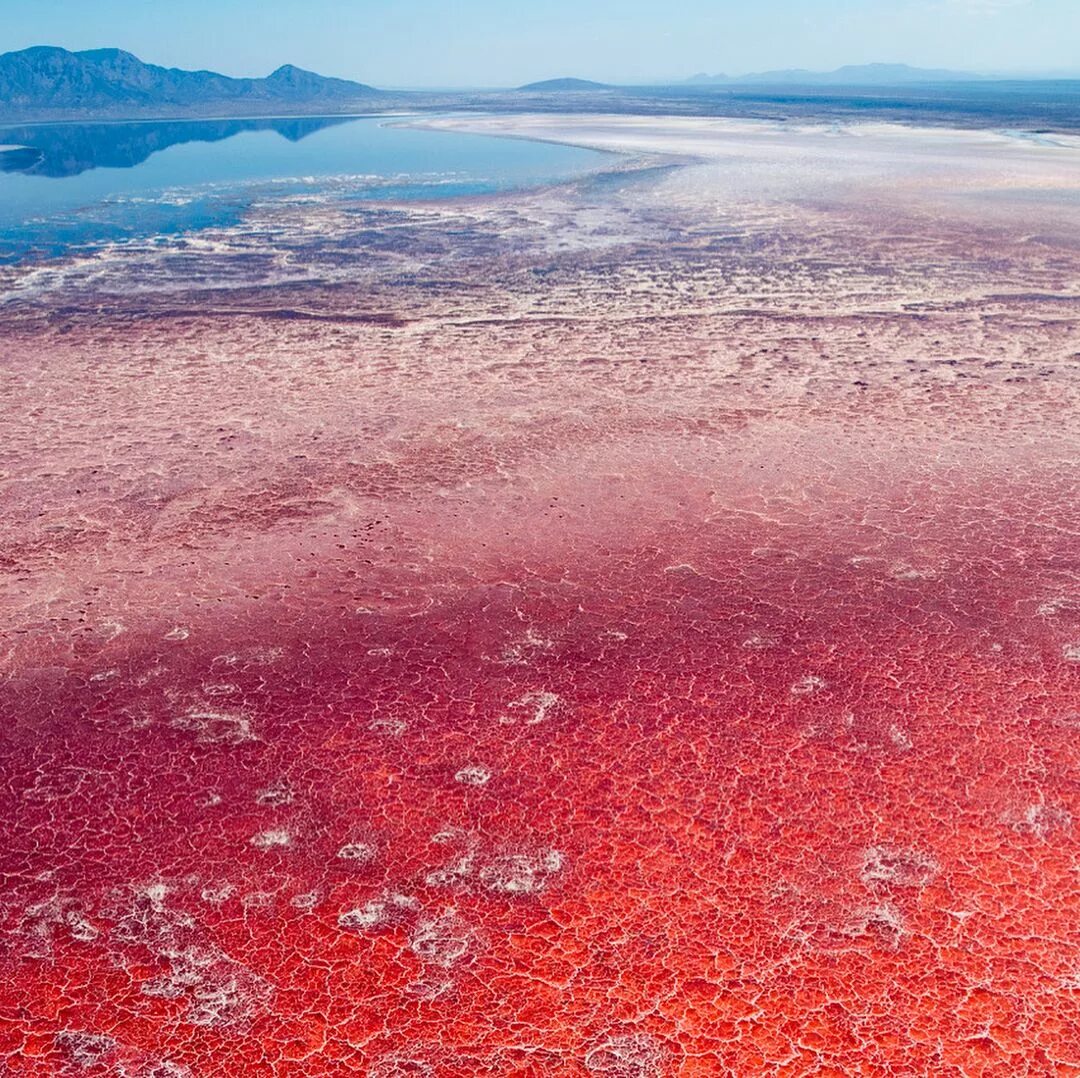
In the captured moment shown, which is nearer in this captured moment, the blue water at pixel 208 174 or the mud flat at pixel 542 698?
the mud flat at pixel 542 698

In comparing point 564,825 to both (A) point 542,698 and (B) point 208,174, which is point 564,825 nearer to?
(A) point 542,698

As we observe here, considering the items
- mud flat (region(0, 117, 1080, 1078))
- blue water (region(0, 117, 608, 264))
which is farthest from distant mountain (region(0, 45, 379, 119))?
mud flat (region(0, 117, 1080, 1078))

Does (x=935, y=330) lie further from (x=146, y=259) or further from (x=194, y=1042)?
(x=146, y=259)

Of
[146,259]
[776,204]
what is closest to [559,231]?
[776,204]

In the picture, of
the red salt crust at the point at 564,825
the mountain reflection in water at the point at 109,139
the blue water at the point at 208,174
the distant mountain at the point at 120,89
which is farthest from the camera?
the distant mountain at the point at 120,89

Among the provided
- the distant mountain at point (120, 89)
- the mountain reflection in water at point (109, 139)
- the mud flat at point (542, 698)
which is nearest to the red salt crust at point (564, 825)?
the mud flat at point (542, 698)

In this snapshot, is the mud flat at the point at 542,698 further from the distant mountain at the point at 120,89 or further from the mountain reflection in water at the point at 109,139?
the distant mountain at the point at 120,89

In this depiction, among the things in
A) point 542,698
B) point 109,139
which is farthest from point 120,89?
point 542,698

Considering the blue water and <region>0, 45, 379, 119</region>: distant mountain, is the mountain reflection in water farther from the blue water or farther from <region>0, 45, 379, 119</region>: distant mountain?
<region>0, 45, 379, 119</region>: distant mountain
